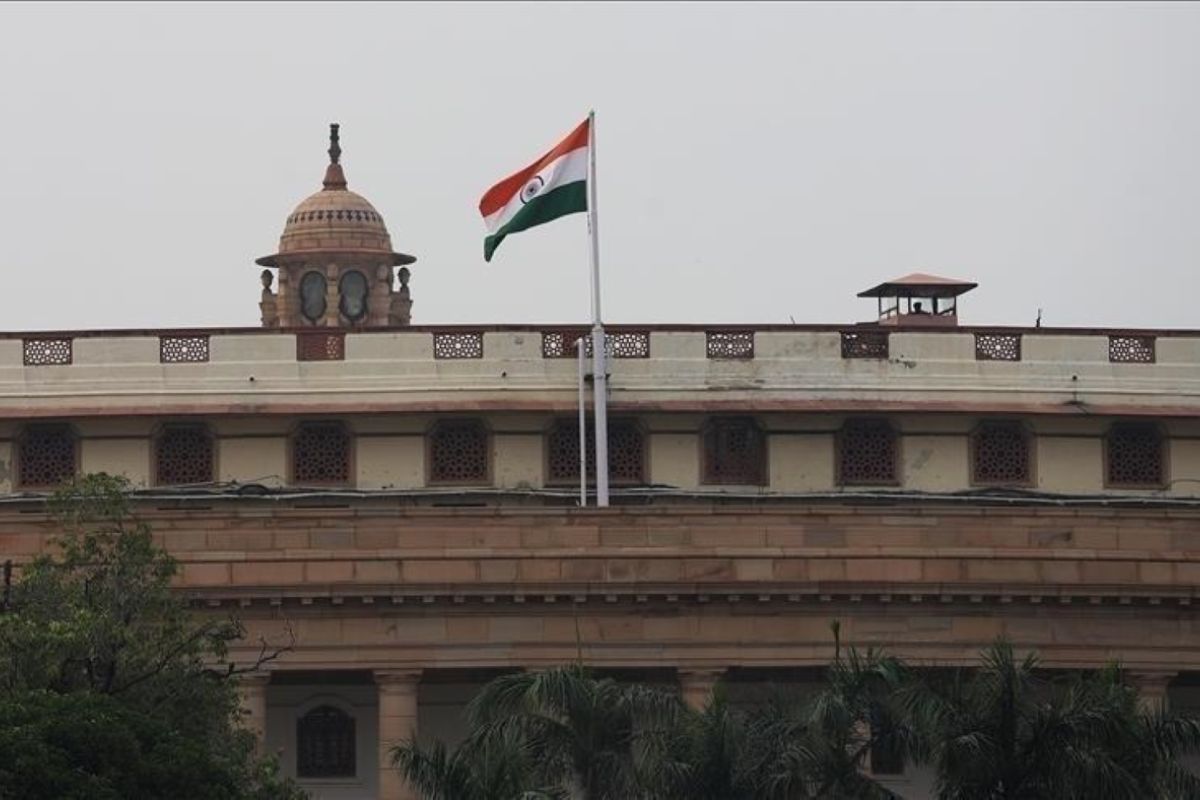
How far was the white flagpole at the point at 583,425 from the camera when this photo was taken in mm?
90188

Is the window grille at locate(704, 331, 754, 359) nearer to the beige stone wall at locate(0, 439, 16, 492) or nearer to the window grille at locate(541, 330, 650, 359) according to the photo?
the window grille at locate(541, 330, 650, 359)

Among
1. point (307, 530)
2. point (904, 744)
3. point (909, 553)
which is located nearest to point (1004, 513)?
point (909, 553)

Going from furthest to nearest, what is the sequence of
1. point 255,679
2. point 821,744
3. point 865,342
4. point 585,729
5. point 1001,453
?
1. point 865,342
2. point 1001,453
3. point 255,679
4. point 585,729
5. point 821,744

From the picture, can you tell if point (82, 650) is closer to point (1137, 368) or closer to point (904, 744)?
point (904, 744)

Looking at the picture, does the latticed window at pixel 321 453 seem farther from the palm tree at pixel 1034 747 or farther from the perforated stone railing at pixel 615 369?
the palm tree at pixel 1034 747

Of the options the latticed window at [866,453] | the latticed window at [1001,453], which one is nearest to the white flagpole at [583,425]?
the latticed window at [866,453]

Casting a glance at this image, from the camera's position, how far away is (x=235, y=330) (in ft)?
319

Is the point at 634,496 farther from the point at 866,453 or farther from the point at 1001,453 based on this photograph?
the point at 1001,453

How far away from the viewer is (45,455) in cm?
9488

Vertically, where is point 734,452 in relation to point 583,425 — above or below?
below

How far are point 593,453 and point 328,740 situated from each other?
12.2 metres

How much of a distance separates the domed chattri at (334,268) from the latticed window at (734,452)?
36.8m

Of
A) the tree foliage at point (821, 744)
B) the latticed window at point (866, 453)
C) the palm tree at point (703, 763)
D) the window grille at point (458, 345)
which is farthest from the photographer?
the window grille at point (458, 345)

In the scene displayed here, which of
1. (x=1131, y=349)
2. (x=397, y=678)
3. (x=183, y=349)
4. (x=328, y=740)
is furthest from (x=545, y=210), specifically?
(x=397, y=678)
